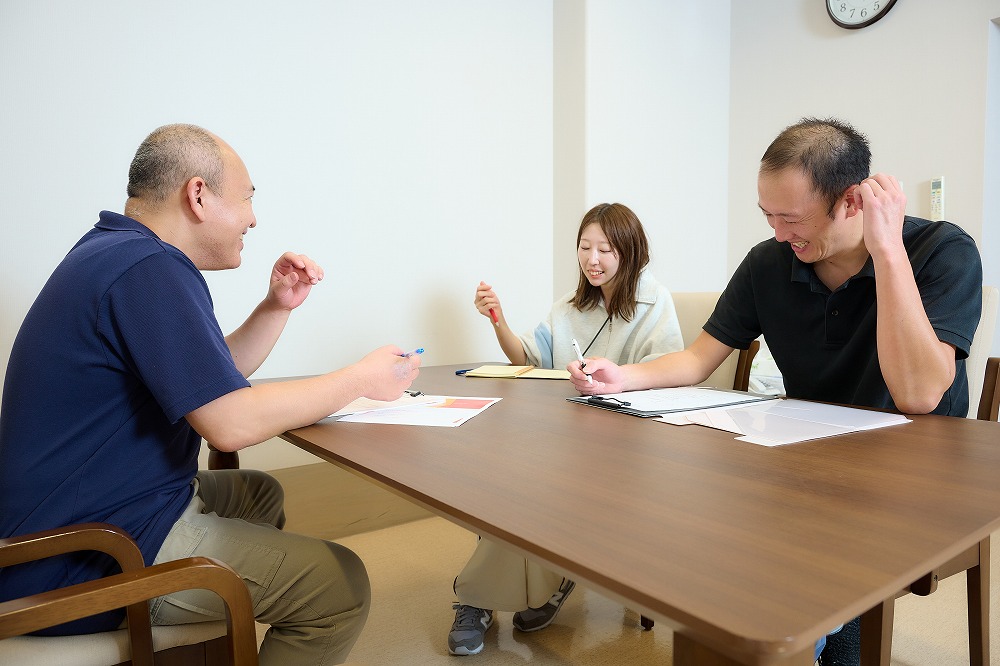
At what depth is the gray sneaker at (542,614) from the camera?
192 centimetres

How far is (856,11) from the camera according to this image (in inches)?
125

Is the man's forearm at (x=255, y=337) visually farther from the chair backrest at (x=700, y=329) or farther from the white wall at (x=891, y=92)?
the white wall at (x=891, y=92)

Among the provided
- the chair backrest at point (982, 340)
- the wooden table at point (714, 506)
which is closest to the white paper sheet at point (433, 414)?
the wooden table at point (714, 506)

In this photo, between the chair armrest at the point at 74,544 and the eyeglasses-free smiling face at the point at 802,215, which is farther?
the eyeglasses-free smiling face at the point at 802,215

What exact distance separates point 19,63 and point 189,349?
66.5 inches

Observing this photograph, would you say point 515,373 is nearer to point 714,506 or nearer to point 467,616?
point 467,616

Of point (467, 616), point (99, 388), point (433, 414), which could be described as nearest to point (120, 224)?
point (99, 388)

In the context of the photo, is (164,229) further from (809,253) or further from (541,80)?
(541,80)

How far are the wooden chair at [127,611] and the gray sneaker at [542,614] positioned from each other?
105 centimetres

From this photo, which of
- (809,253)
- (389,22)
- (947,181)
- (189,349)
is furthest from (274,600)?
(947,181)

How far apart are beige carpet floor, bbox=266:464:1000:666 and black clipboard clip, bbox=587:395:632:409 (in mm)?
788

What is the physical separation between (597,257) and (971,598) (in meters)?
1.36

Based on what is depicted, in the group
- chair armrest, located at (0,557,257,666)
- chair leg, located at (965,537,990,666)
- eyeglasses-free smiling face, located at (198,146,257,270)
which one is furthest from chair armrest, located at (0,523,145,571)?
chair leg, located at (965,537,990,666)

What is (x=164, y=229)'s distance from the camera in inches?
47.2
